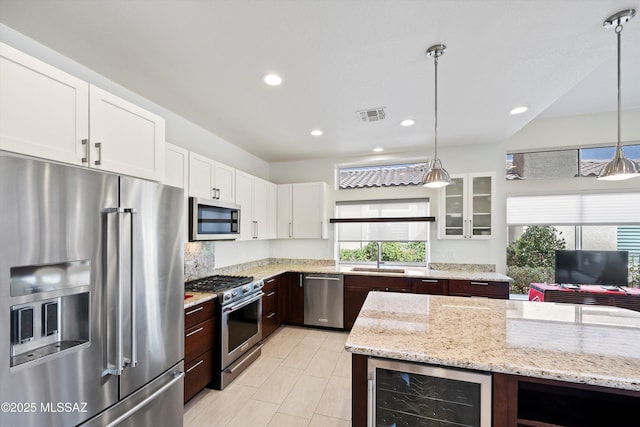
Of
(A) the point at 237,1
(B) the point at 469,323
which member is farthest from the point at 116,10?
(B) the point at 469,323

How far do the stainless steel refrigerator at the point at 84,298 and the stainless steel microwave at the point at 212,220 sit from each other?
31.6 inches

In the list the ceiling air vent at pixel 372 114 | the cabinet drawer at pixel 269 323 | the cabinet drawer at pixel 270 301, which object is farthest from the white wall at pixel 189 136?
the ceiling air vent at pixel 372 114

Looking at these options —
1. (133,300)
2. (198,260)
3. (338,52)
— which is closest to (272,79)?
(338,52)

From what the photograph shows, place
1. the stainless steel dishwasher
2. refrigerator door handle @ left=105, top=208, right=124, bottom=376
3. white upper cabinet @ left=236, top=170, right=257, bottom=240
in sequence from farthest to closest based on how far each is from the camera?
the stainless steel dishwasher → white upper cabinet @ left=236, top=170, right=257, bottom=240 → refrigerator door handle @ left=105, top=208, right=124, bottom=376

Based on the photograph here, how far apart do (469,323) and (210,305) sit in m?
2.14

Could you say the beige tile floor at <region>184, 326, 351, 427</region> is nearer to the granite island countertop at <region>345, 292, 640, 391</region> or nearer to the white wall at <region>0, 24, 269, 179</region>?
the granite island countertop at <region>345, 292, 640, 391</region>

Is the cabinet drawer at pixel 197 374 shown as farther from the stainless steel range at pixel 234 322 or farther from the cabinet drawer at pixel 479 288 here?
the cabinet drawer at pixel 479 288

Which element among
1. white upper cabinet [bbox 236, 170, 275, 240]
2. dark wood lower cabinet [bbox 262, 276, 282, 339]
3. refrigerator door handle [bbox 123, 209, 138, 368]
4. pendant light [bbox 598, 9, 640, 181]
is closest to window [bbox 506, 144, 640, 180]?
pendant light [bbox 598, 9, 640, 181]

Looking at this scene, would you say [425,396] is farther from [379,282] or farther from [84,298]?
[379,282]

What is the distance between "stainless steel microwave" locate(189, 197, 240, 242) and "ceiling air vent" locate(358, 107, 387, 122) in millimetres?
1841

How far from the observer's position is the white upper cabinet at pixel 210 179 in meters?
2.73

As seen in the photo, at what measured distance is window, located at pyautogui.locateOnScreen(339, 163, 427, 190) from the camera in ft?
14.5

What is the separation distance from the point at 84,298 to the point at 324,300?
10.2 ft

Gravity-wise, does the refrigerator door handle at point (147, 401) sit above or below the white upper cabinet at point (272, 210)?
below
